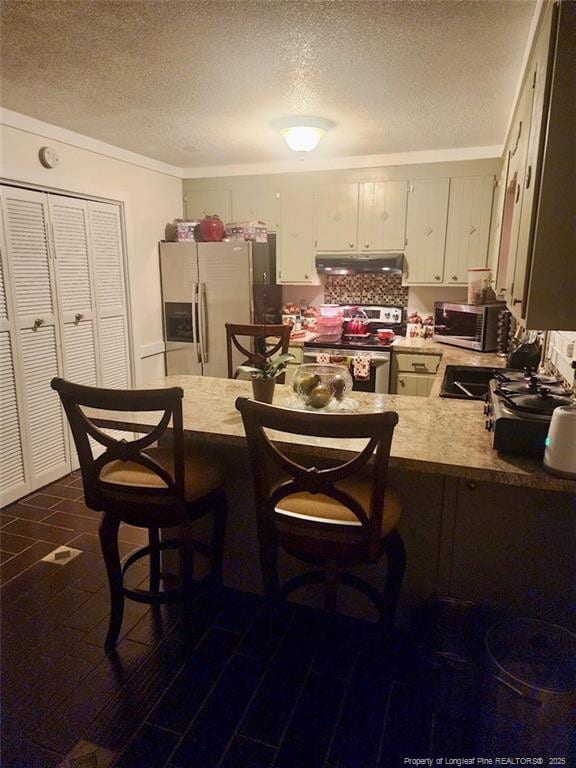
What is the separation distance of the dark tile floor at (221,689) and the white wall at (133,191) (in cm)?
254

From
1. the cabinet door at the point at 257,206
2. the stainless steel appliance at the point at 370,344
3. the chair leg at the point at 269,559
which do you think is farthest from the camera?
the cabinet door at the point at 257,206

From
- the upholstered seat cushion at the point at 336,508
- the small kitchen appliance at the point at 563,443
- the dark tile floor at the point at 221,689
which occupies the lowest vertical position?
the dark tile floor at the point at 221,689

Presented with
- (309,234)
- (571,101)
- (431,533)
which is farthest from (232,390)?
(309,234)

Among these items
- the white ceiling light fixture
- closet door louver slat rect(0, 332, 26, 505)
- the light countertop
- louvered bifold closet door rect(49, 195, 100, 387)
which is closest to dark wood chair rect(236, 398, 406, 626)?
the light countertop

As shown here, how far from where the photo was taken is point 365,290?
185 inches

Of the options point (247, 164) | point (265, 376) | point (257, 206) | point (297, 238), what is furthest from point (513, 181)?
point (247, 164)

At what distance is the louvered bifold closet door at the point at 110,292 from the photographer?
3.82 m

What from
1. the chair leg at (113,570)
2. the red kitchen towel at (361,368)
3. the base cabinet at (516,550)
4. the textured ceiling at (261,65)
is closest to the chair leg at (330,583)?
the base cabinet at (516,550)

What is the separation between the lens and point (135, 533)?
286 cm

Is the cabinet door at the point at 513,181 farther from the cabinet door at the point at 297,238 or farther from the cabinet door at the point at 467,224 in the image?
the cabinet door at the point at 297,238

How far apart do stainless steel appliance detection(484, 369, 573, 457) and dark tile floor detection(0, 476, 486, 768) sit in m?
0.85

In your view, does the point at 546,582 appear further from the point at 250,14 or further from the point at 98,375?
the point at 98,375

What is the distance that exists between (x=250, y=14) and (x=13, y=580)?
9.09 feet

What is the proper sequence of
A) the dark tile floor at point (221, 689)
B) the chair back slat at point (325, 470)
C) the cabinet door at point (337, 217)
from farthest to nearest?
the cabinet door at point (337, 217), the dark tile floor at point (221, 689), the chair back slat at point (325, 470)
